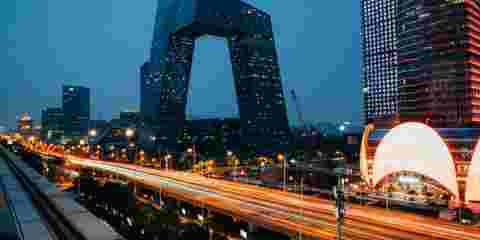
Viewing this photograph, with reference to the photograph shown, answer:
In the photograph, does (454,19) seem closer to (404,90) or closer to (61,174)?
(404,90)

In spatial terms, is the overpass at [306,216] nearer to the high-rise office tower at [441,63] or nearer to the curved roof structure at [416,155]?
the curved roof structure at [416,155]

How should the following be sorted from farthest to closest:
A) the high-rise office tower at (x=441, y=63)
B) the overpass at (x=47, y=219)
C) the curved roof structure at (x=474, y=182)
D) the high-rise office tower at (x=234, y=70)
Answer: the high-rise office tower at (x=234, y=70) → the high-rise office tower at (x=441, y=63) → the curved roof structure at (x=474, y=182) → the overpass at (x=47, y=219)

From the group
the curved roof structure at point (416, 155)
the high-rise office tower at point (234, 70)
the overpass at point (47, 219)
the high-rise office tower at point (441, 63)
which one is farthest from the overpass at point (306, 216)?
the high-rise office tower at point (441, 63)

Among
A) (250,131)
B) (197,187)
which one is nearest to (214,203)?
(197,187)

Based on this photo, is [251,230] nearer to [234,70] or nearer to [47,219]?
[47,219]

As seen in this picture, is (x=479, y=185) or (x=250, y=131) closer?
(x=479, y=185)
